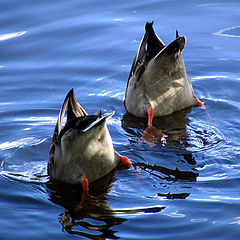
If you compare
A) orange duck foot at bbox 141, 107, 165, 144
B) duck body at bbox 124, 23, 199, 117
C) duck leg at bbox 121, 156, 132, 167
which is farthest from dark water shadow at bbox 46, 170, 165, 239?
duck body at bbox 124, 23, 199, 117

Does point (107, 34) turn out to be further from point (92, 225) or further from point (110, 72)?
point (92, 225)

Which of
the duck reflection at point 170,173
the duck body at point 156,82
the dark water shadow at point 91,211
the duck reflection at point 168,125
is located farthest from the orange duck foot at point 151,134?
the dark water shadow at point 91,211

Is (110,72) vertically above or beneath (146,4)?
beneath

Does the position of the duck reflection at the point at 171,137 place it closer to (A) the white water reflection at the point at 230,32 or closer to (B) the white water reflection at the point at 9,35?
(A) the white water reflection at the point at 230,32

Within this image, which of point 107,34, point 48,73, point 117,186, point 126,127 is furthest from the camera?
point 107,34

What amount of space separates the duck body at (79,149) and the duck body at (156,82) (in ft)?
6.46

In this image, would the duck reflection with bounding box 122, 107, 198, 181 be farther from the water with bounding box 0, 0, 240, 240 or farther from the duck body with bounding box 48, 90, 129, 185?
the duck body with bounding box 48, 90, 129, 185

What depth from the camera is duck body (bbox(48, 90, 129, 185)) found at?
19.7 ft

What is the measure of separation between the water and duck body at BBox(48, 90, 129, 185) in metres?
0.18

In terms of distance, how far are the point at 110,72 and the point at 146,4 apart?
118 inches

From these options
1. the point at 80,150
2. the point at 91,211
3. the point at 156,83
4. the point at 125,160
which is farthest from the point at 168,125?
the point at 91,211

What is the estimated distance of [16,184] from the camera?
643 cm

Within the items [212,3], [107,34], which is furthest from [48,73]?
[212,3]

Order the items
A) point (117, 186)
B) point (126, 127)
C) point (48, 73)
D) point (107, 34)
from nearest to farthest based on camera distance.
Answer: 1. point (117, 186)
2. point (126, 127)
3. point (48, 73)
4. point (107, 34)
